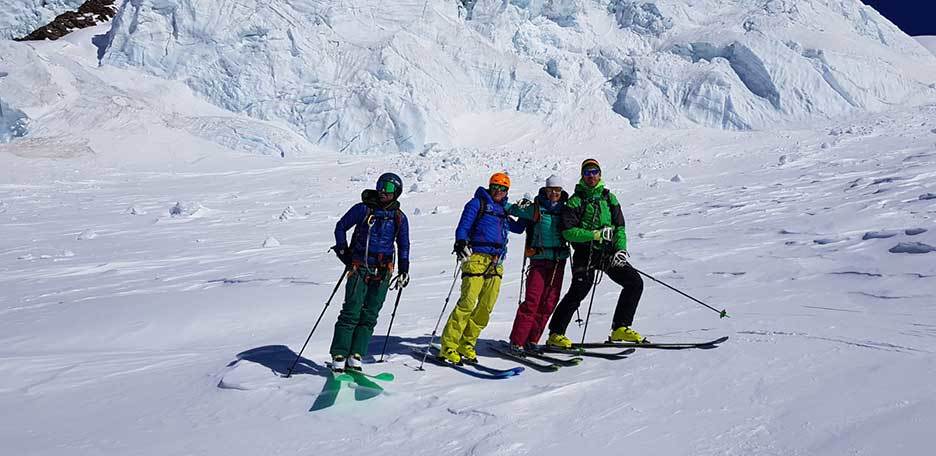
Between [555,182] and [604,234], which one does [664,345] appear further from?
[555,182]

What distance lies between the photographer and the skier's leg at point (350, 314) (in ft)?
14.8

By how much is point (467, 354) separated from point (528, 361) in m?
0.48

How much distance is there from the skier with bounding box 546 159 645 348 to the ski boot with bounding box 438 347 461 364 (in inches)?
30.1

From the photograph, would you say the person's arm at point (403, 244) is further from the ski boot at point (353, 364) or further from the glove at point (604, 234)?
the glove at point (604, 234)

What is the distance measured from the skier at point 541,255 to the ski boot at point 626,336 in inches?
21.5

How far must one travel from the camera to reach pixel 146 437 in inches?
147

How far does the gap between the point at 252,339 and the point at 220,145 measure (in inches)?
819

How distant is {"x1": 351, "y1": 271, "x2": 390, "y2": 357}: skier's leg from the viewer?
15.1ft

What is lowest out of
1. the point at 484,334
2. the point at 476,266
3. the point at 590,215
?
the point at 484,334

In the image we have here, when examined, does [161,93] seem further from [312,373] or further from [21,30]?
[312,373]

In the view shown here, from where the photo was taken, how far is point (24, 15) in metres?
40.5

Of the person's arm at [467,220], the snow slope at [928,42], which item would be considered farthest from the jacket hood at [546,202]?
the snow slope at [928,42]

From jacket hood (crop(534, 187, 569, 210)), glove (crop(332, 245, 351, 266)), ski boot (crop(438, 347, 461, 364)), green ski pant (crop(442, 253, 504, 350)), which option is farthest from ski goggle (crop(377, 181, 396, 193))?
ski boot (crop(438, 347, 461, 364))

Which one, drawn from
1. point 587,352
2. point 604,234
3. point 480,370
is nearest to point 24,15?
point 480,370
